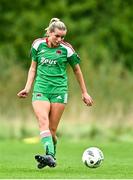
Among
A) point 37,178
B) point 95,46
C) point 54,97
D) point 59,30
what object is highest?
point 95,46

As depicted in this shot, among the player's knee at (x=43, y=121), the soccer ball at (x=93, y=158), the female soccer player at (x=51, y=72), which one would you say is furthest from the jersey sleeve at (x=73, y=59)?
the soccer ball at (x=93, y=158)

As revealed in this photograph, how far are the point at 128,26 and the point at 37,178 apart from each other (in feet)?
118

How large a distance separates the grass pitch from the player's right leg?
0.19 metres

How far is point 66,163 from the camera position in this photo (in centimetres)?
1672

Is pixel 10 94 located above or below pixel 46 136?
above

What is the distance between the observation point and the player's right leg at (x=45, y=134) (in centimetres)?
1384

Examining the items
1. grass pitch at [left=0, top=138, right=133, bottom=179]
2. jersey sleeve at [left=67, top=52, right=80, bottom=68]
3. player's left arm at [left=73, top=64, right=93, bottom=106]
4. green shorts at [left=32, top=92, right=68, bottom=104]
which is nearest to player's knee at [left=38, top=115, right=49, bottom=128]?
green shorts at [left=32, top=92, right=68, bottom=104]

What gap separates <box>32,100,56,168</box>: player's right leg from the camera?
13836 mm

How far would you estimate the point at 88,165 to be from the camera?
14.6m

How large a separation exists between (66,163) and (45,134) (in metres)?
2.66

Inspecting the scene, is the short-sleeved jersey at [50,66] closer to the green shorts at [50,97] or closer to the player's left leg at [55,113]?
the green shorts at [50,97]

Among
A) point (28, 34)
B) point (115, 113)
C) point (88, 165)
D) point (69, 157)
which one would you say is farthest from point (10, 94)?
point (28, 34)

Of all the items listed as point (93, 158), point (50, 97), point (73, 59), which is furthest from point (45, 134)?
point (73, 59)

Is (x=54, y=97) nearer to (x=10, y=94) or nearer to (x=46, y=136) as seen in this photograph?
(x=46, y=136)
